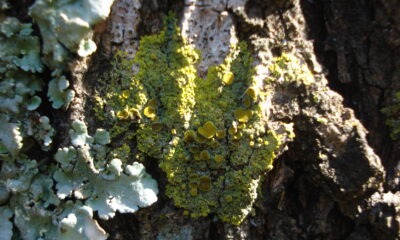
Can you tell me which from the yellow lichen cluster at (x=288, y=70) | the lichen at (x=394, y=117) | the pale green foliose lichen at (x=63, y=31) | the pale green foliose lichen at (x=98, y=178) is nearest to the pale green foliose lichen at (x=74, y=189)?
the pale green foliose lichen at (x=98, y=178)

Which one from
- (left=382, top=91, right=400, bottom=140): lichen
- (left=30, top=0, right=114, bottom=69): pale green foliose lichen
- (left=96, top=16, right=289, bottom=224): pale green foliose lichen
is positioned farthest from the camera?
(left=382, top=91, right=400, bottom=140): lichen

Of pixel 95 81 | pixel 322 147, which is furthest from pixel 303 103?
pixel 95 81

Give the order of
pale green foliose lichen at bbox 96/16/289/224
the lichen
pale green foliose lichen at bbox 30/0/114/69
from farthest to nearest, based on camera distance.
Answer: the lichen
pale green foliose lichen at bbox 96/16/289/224
pale green foliose lichen at bbox 30/0/114/69

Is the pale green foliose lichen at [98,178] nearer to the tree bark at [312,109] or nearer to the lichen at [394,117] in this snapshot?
the tree bark at [312,109]

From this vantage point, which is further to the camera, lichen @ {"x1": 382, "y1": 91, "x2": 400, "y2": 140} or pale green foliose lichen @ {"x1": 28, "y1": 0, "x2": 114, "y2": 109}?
lichen @ {"x1": 382, "y1": 91, "x2": 400, "y2": 140}

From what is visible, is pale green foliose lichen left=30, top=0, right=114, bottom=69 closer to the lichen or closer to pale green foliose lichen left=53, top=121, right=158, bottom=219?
pale green foliose lichen left=53, top=121, right=158, bottom=219

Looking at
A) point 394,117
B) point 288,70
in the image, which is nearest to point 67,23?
point 288,70

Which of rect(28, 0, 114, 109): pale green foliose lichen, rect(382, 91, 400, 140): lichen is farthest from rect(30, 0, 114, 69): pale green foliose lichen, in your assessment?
rect(382, 91, 400, 140): lichen

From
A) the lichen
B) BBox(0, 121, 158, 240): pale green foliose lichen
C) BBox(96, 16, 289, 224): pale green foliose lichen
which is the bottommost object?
BBox(0, 121, 158, 240): pale green foliose lichen
